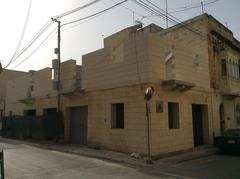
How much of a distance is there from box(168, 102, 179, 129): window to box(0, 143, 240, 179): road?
2488 millimetres

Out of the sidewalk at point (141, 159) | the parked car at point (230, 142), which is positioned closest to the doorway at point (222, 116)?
the sidewalk at point (141, 159)

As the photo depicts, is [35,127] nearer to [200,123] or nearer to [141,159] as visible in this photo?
[141,159]

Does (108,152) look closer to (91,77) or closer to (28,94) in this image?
(91,77)

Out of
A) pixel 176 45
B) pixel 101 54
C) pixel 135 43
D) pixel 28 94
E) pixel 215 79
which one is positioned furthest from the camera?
pixel 28 94

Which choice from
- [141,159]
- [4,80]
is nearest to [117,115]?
[141,159]

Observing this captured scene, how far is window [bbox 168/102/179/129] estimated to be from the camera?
15031 millimetres

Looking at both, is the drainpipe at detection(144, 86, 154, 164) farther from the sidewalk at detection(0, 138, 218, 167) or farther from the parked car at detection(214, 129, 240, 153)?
the parked car at detection(214, 129, 240, 153)

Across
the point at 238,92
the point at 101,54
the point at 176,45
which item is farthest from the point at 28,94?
the point at 238,92

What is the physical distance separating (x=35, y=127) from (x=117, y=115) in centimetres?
846

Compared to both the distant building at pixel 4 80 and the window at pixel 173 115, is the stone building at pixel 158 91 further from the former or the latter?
the distant building at pixel 4 80

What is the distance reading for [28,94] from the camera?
24844mm

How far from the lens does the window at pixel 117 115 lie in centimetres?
1547

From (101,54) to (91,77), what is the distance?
5.30ft

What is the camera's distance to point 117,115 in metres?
15.7
